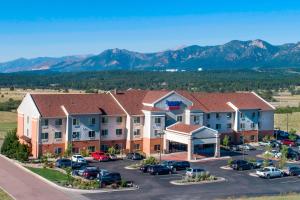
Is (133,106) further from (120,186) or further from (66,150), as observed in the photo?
(120,186)

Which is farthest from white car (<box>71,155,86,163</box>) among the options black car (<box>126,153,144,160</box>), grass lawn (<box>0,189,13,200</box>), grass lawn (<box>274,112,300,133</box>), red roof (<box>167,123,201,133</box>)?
grass lawn (<box>274,112,300,133</box>)

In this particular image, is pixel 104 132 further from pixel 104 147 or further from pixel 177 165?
pixel 177 165

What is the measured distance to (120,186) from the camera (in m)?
47.8

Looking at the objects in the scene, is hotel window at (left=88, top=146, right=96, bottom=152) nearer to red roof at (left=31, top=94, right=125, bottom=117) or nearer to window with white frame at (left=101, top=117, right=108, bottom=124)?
window with white frame at (left=101, top=117, right=108, bottom=124)

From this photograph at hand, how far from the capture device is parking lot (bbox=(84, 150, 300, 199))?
1777 inches

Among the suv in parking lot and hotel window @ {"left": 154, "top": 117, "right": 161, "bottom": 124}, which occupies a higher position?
hotel window @ {"left": 154, "top": 117, "right": 161, "bottom": 124}

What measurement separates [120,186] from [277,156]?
27.2 m

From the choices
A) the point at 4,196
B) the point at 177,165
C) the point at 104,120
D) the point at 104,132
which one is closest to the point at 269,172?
the point at 177,165

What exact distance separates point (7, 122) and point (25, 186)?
64529mm

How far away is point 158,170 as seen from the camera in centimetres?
5500

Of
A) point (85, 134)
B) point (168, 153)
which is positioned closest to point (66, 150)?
point (85, 134)

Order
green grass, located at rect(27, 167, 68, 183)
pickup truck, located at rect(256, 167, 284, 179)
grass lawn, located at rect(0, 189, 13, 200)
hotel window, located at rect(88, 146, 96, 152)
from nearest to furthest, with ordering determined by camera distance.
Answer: grass lawn, located at rect(0, 189, 13, 200), green grass, located at rect(27, 167, 68, 183), pickup truck, located at rect(256, 167, 284, 179), hotel window, located at rect(88, 146, 96, 152)

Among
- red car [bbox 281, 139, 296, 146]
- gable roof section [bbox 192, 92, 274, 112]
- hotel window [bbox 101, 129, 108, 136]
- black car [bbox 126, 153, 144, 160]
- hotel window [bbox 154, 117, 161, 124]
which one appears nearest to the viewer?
black car [bbox 126, 153, 144, 160]

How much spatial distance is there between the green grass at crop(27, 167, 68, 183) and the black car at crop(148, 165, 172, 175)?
9168mm
